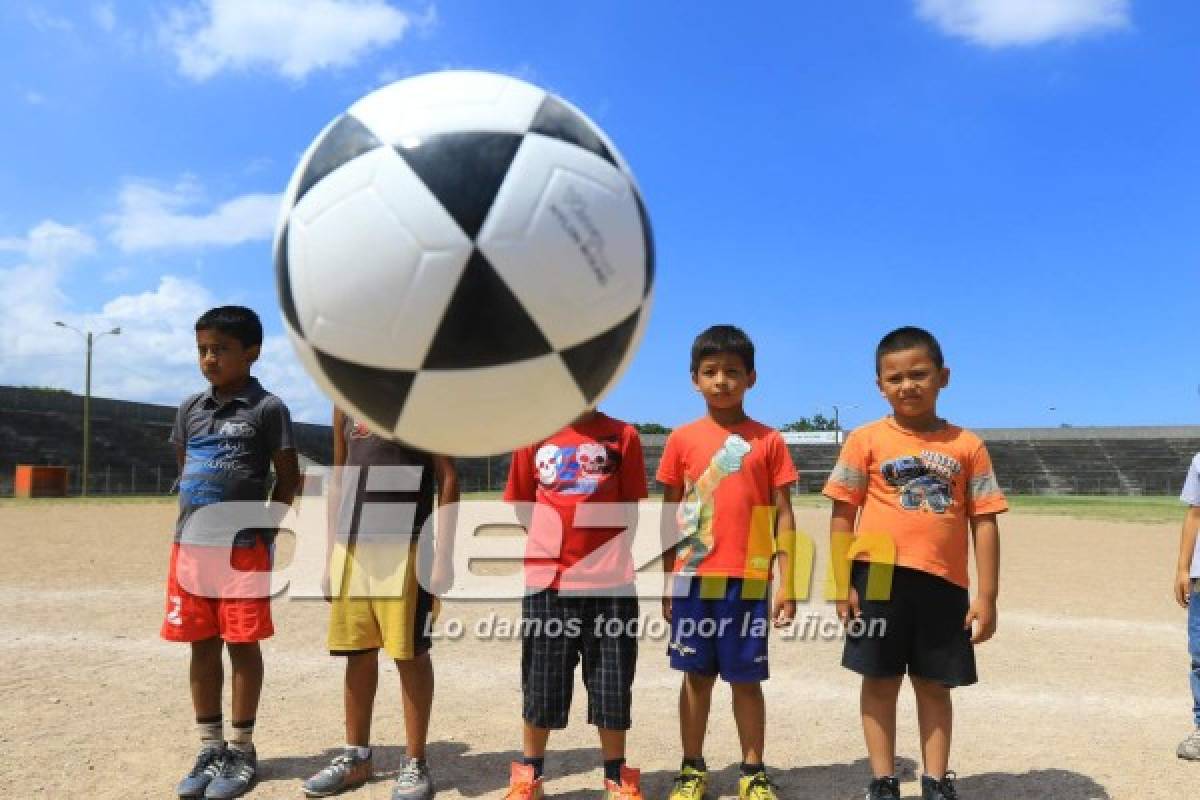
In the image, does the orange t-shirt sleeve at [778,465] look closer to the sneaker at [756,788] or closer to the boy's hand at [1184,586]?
the sneaker at [756,788]

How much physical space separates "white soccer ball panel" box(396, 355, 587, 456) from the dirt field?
2.13 meters

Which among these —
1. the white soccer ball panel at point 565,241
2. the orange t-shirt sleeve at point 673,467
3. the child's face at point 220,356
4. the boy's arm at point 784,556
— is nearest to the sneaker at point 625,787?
the boy's arm at point 784,556

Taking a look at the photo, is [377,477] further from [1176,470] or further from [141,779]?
[1176,470]

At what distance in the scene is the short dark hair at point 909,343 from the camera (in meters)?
3.64

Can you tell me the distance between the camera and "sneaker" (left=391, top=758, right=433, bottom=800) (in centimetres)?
362

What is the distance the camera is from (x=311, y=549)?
1416cm

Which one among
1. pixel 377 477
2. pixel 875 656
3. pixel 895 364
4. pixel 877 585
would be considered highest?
pixel 895 364

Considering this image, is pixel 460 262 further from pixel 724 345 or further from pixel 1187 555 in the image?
pixel 1187 555

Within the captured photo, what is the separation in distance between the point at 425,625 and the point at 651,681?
231 cm

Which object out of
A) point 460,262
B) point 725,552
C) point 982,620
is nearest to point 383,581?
point 725,552

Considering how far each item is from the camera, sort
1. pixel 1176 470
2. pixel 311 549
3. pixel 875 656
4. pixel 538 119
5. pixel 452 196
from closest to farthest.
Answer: pixel 452 196 < pixel 538 119 < pixel 875 656 < pixel 311 549 < pixel 1176 470

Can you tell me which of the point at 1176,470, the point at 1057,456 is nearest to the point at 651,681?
the point at 1176,470

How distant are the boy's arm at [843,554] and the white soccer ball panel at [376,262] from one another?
2239 mm

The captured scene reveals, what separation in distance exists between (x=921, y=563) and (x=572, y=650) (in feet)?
4.89
